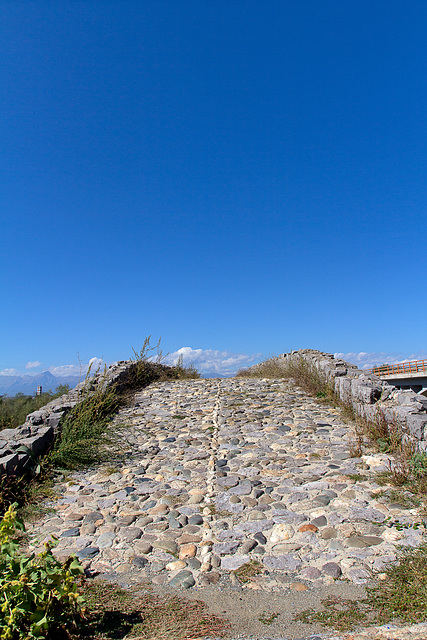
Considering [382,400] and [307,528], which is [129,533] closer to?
[307,528]

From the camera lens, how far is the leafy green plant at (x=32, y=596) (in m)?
2.22

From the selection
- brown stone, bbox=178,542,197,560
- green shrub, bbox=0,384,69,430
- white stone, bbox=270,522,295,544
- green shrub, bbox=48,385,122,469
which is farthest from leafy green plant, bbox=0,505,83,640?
green shrub, bbox=0,384,69,430

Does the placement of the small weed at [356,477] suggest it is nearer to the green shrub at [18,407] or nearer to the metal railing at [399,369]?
the green shrub at [18,407]

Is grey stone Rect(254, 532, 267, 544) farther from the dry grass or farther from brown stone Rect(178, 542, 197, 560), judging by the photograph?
the dry grass

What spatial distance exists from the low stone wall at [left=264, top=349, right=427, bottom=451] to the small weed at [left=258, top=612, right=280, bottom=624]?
124 inches

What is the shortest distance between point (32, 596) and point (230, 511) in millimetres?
2680

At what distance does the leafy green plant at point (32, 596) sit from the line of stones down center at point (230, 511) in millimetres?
1097

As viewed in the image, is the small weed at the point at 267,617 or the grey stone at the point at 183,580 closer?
Result: the small weed at the point at 267,617

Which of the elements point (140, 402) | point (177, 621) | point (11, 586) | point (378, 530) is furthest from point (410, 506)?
point (140, 402)

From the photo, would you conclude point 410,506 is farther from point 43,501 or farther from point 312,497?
point 43,501

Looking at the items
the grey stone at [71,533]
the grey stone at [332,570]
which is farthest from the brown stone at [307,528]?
the grey stone at [71,533]

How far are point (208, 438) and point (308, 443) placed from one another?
1775 mm

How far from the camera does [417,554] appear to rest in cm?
351

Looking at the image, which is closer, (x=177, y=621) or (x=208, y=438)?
(x=177, y=621)
